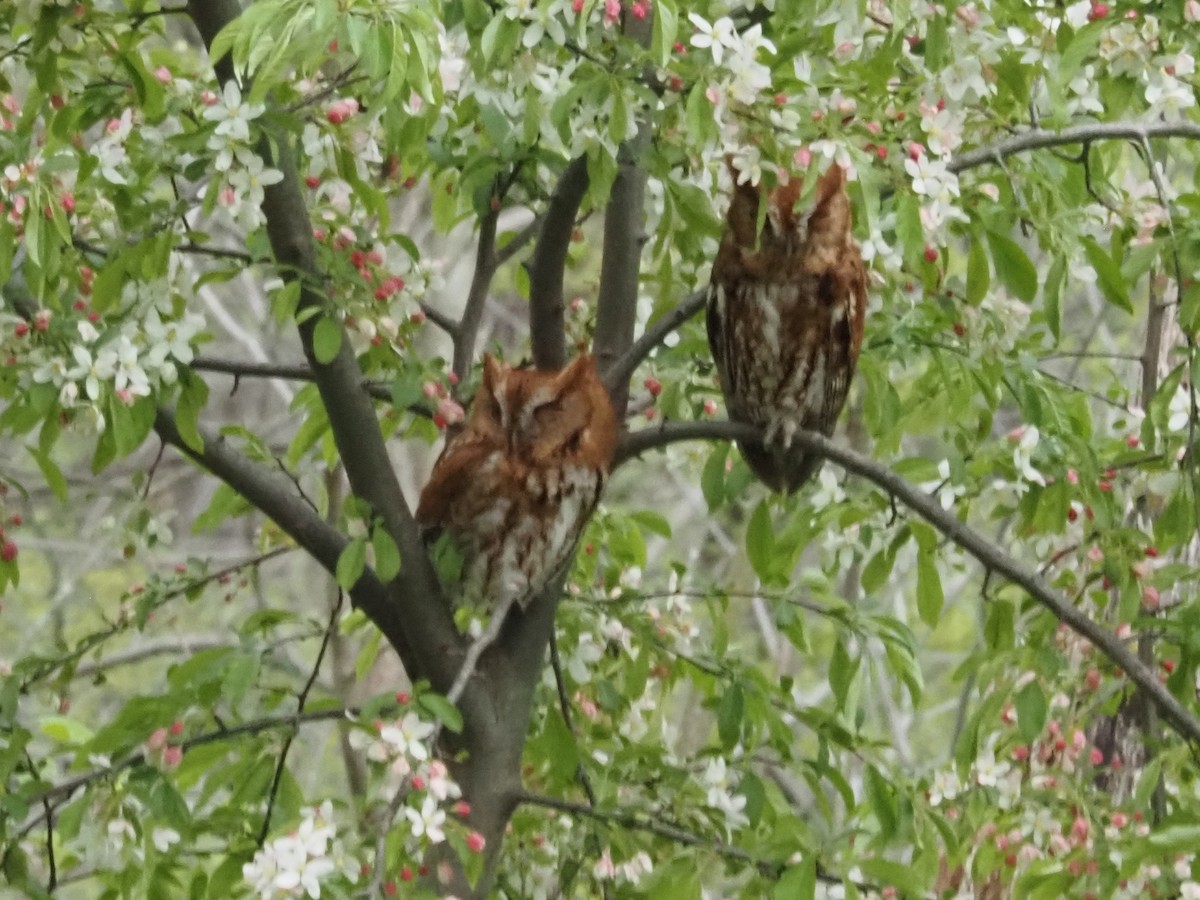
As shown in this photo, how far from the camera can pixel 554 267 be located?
2617 millimetres

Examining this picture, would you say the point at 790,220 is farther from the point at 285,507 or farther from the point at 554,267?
the point at 285,507

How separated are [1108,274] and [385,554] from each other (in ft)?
3.58

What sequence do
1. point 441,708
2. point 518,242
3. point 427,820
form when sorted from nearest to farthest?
1. point 427,820
2. point 441,708
3. point 518,242

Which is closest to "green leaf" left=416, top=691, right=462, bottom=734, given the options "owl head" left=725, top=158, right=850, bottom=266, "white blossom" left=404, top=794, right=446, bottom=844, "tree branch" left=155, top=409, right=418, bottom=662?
"white blossom" left=404, top=794, right=446, bottom=844

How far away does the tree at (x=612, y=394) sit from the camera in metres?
2.07

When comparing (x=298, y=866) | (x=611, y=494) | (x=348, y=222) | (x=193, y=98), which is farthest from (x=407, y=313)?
(x=611, y=494)

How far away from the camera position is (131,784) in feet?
7.04

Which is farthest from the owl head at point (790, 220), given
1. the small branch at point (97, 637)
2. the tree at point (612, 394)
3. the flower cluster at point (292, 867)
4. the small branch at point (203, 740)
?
the flower cluster at point (292, 867)

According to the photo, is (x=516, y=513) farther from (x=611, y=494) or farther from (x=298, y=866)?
(x=611, y=494)

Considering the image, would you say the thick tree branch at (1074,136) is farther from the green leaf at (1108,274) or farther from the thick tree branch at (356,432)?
the thick tree branch at (356,432)

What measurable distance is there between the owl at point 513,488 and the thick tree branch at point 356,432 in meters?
0.25

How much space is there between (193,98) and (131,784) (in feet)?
3.26

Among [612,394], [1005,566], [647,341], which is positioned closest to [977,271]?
[1005,566]

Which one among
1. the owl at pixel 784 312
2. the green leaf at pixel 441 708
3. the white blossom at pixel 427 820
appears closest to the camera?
the white blossom at pixel 427 820
